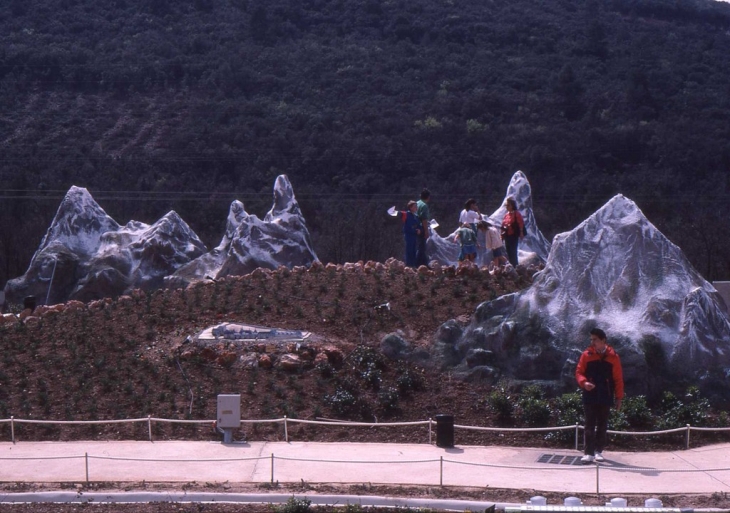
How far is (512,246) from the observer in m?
16.7

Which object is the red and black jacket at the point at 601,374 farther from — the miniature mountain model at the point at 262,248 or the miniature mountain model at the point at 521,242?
the miniature mountain model at the point at 262,248

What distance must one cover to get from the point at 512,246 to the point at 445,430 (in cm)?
659

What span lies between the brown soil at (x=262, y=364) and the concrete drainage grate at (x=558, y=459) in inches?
20.6

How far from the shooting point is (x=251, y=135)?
48.1m

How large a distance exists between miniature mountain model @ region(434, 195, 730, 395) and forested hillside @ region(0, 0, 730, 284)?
51.1 ft

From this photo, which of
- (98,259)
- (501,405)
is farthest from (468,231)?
(98,259)

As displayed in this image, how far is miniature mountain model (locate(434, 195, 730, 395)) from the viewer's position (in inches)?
481

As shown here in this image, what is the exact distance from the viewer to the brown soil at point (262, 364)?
1143 centimetres

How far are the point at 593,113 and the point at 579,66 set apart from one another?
9759 millimetres

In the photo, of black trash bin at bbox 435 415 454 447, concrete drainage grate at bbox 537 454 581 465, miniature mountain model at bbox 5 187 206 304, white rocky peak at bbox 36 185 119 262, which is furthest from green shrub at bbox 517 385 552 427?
→ white rocky peak at bbox 36 185 119 262

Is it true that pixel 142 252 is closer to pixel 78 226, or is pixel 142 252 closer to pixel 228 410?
pixel 78 226

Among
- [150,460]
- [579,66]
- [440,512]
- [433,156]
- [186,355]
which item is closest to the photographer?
[440,512]

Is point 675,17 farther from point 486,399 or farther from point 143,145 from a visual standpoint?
point 486,399

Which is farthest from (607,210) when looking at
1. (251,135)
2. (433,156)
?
(251,135)
